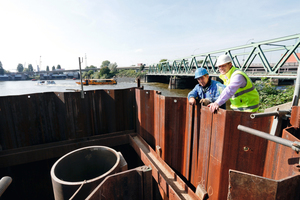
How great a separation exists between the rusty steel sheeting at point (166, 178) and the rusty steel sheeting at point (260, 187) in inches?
60.4

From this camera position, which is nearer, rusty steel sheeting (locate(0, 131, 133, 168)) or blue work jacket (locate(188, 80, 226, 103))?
blue work jacket (locate(188, 80, 226, 103))

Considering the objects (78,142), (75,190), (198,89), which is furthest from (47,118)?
(198,89)

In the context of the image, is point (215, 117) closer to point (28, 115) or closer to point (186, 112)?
point (186, 112)

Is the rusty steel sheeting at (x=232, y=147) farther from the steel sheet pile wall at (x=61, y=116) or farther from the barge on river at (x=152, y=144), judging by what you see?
the steel sheet pile wall at (x=61, y=116)

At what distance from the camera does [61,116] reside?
4629 mm

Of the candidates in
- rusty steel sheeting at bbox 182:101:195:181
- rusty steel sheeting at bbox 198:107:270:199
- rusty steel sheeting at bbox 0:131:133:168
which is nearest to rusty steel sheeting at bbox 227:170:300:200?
rusty steel sheeting at bbox 198:107:270:199

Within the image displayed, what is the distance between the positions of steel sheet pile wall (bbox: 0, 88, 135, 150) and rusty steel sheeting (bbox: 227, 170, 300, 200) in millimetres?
4058

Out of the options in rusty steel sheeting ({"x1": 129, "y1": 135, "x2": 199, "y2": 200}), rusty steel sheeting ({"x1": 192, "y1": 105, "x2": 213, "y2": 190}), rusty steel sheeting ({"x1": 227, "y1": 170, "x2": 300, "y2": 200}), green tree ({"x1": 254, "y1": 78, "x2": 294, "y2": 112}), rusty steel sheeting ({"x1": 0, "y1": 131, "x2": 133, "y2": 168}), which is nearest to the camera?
rusty steel sheeting ({"x1": 227, "y1": 170, "x2": 300, "y2": 200})

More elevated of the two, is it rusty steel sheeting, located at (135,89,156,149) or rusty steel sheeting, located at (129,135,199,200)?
rusty steel sheeting, located at (135,89,156,149)

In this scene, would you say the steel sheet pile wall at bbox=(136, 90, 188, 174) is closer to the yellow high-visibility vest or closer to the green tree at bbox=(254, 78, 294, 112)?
the yellow high-visibility vest

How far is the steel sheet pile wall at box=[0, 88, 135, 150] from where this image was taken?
167 inches

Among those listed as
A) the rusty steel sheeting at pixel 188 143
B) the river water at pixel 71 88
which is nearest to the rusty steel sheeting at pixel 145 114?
the rusty steel sheeting at pixel 188 143

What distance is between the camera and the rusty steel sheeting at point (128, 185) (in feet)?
7.57

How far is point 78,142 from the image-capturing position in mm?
4676
